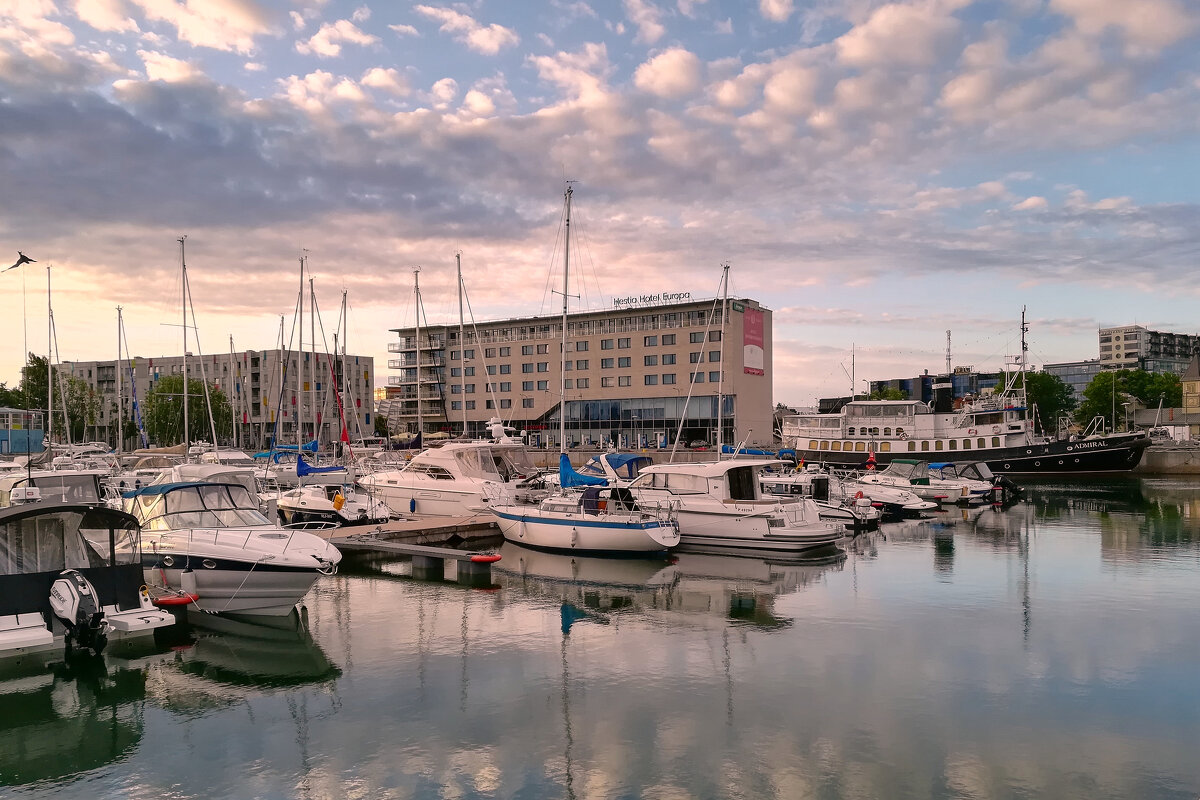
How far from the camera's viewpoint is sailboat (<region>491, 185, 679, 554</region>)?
88.5 ft

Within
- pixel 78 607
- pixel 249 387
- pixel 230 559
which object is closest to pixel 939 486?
pixel 230 559

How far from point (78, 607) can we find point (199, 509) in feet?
16.8

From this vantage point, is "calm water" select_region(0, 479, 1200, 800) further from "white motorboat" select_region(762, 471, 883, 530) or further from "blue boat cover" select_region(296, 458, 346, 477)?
"blue boat cover" select_region(296, 458, 346, 477)

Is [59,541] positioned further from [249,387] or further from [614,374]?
[249,387]

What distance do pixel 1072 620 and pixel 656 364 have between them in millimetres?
71605

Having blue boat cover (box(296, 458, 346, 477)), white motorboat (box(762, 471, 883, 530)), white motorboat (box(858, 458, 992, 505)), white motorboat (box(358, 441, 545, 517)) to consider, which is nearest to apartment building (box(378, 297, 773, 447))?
white motorboat (box(858, 458, 992, 505))

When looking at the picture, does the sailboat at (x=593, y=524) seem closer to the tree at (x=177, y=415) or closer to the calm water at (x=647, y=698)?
the calm water at (x=647, y=698)

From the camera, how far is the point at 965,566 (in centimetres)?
2678

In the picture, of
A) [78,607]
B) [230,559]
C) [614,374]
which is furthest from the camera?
[614,374]

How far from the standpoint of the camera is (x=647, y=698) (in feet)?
44.5

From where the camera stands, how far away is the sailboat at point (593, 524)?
2698 cm

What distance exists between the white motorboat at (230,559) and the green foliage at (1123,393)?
395ft

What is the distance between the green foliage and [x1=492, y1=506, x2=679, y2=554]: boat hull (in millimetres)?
108153

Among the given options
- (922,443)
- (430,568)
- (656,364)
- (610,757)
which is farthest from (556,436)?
(610,757)
